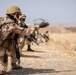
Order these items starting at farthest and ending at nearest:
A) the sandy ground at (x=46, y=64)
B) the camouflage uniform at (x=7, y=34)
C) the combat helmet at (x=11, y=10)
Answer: the sandy ground at (x=46, y=64)
the combat helmet at (x=11, y=10)
the camouflage uniform at (x=7, y=34)

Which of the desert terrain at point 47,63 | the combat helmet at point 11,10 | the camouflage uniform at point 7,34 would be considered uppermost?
the combat helmet at point 11,10

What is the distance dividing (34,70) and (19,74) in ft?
3.71

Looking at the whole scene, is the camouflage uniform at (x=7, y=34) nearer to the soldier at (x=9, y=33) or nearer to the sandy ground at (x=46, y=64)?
the soldier at (x=9, y=33)

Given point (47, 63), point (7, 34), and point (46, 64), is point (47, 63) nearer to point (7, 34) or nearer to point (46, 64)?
point (46, 64)

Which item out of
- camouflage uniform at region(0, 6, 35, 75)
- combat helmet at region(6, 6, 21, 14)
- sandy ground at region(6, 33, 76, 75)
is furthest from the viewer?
sandy ground at region(6, 33, 76, 75)

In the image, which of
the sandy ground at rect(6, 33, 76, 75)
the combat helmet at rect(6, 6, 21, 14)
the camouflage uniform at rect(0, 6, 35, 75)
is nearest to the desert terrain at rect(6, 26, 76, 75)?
the sandy ground at rect(6, 33, 76, 75)

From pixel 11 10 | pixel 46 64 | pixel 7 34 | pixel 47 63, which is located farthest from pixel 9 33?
pixel 47 63

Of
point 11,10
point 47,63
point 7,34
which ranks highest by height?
point 11,10

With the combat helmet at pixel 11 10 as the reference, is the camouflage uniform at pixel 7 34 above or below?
below

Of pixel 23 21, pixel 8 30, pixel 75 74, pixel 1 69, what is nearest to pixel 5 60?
pixel 1 69

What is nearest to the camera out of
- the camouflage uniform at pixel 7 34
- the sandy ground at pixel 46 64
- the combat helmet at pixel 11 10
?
the camouflage uniform at pixel 7 34

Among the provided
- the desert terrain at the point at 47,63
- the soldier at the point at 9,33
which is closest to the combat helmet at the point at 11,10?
the soldier at the point at 9,33

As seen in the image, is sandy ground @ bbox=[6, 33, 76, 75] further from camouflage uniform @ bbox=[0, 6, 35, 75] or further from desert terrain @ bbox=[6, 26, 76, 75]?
camouflage uniform @ bbox=[0, 6, 35, 75]

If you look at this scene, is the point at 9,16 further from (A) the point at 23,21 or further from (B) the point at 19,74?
(A) the point at 23,21
